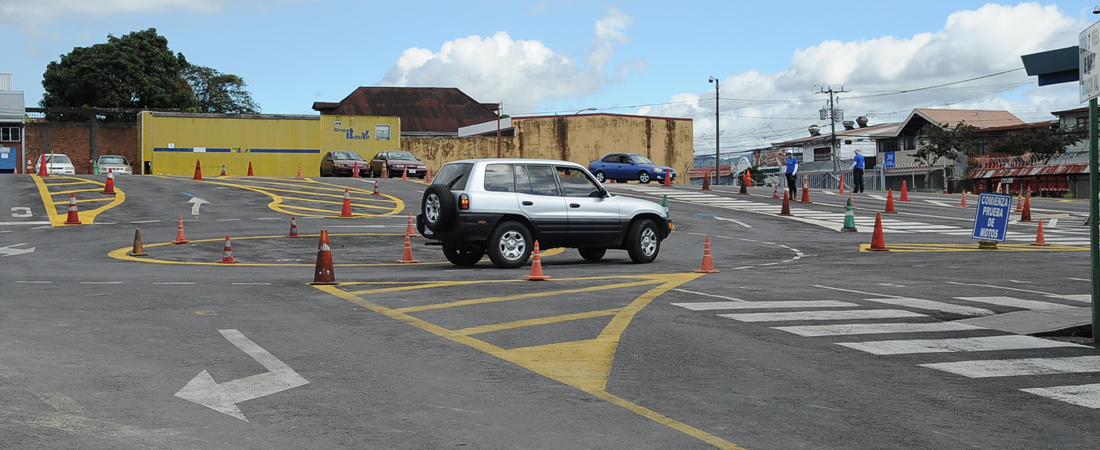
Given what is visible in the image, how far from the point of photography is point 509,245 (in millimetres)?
16094

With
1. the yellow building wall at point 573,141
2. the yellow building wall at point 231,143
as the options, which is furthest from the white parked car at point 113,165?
the yellow building wall at point 573,141

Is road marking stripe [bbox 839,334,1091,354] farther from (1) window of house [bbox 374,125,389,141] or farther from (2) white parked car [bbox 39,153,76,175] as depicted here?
(1) window of house [bbox 374,125,389,141]

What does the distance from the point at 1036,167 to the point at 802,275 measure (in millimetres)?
52714

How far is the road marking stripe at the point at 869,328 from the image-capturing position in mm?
9422

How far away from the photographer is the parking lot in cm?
565

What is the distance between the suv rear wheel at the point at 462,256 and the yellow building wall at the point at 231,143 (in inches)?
1638

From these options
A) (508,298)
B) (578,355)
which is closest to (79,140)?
(508,298)

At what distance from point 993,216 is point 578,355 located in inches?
609

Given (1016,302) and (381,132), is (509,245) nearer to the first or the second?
(1016,302)

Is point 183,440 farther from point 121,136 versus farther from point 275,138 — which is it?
point 121,136

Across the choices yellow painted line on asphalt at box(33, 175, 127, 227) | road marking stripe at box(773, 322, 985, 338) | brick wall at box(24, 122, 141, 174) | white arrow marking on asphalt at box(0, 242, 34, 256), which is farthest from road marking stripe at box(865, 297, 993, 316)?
brick wall at box(24, 122, 141, 174)

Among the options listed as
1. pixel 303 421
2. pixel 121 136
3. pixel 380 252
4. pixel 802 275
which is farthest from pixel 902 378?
pixel 121 136

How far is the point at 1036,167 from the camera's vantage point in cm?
6128

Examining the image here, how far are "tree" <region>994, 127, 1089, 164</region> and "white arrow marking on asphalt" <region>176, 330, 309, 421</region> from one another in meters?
64.7
